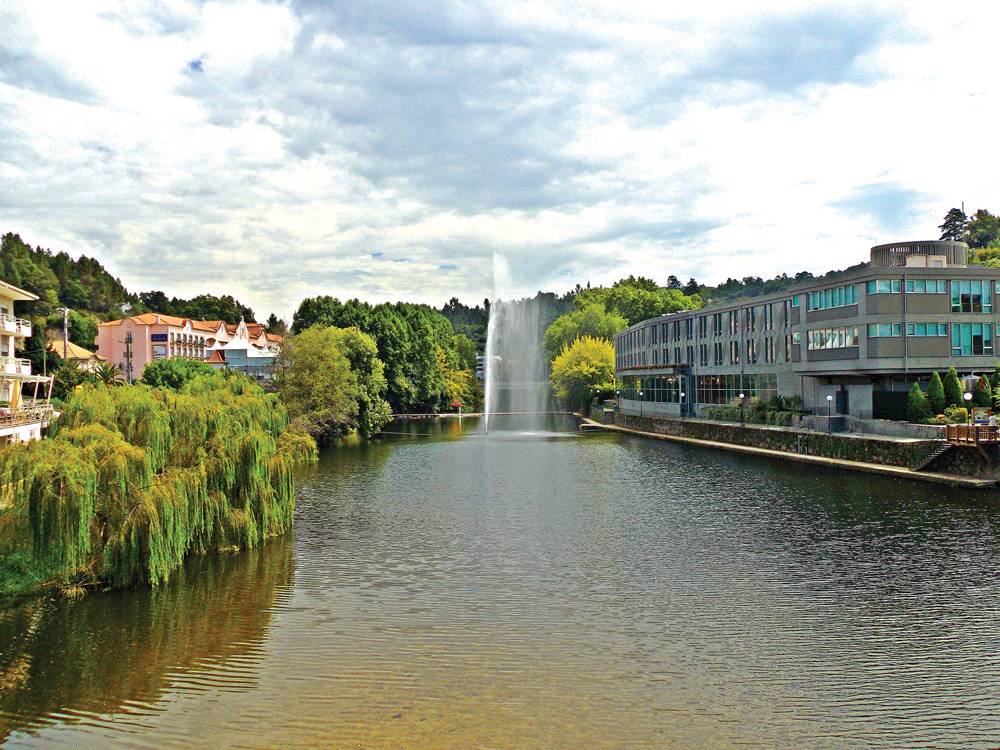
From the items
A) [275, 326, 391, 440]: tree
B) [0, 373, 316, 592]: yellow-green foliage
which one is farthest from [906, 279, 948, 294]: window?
[275, 326, 391, 440]: tree

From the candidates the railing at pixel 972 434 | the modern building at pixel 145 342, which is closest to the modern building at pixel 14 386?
the railing at pixel 972 434

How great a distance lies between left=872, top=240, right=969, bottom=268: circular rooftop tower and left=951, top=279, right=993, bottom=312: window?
3.60m

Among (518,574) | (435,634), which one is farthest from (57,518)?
(518,574)

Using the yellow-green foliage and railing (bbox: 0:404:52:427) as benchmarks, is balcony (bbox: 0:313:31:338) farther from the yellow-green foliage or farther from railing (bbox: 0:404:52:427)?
the yellow-green foliage

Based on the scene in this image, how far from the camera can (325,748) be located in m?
14.1

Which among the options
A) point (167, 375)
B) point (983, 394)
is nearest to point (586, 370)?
point (167, 375)

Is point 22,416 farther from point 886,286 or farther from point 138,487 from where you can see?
point 886,286

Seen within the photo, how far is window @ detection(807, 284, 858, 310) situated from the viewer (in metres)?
59.5

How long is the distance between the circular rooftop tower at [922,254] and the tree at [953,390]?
39.0 ft

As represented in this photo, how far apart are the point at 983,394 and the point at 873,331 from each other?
8371 millimetres

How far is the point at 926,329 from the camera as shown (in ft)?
187

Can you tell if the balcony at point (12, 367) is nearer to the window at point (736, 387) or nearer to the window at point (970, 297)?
the window at point (736, 387)

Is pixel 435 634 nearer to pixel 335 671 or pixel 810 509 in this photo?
pixel 335 671

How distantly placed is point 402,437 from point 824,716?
72.7 metres
